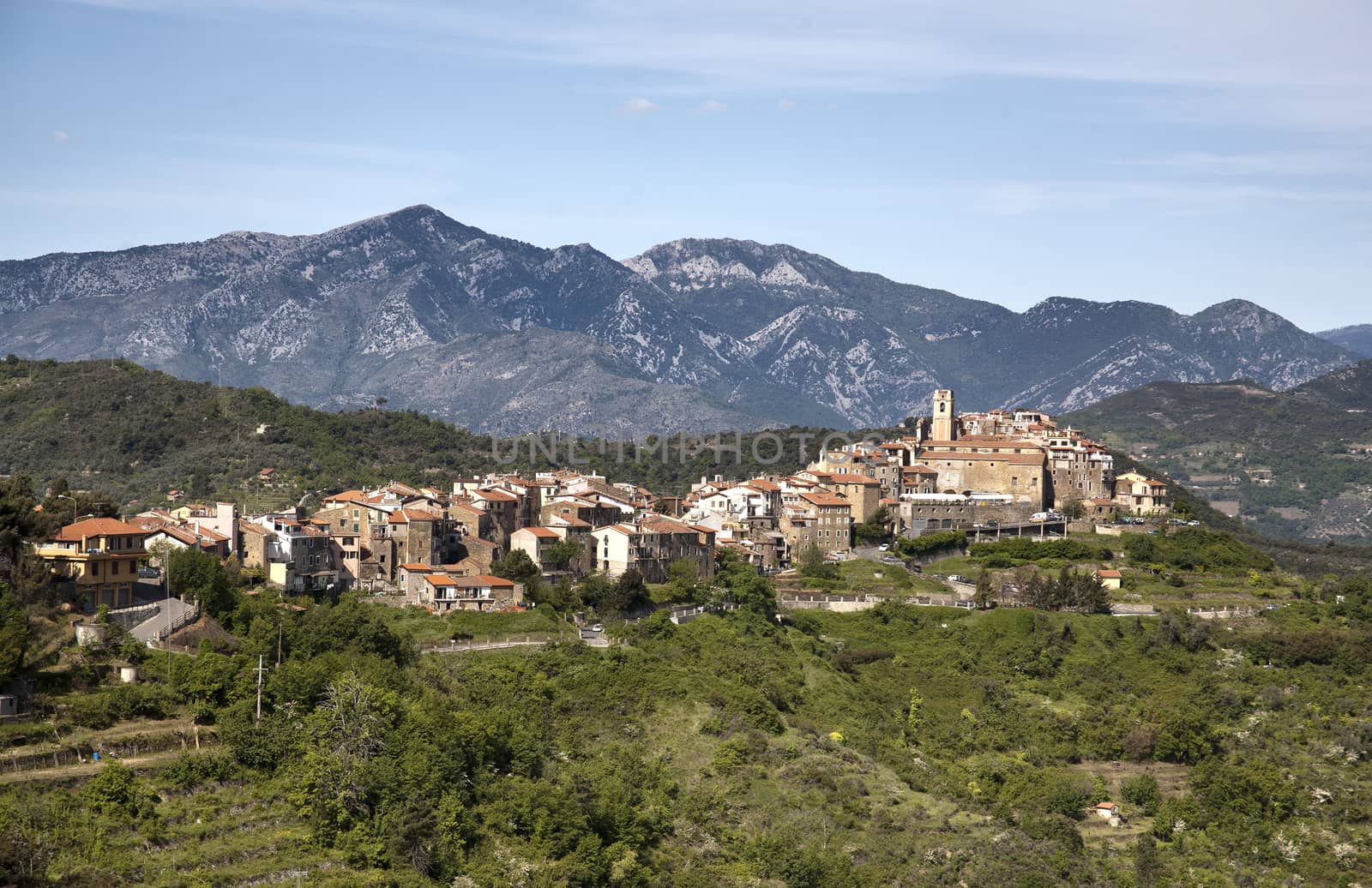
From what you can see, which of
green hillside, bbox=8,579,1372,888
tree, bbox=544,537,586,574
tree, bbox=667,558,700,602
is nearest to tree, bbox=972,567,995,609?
green hillside, bbox=8,579,1372,888

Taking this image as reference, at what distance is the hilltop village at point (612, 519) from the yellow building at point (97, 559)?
5cm

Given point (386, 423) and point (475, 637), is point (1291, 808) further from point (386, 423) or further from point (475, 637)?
point (386, 423)

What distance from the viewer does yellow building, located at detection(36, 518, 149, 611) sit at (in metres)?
48.6

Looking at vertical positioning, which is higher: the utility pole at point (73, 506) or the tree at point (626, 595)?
the utility pole at point (73, 506)

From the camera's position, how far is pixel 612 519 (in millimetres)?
76000

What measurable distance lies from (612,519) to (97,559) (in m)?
30.6

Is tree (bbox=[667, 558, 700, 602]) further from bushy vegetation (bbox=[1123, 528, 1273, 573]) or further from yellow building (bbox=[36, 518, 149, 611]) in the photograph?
bushy vegetation (bbox=[1123, 528, 1273, 573])

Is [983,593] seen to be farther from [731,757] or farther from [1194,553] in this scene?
[731,757]

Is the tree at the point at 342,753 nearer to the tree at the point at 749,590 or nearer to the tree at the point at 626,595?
the tree at the point at 626,595

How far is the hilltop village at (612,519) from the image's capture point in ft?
201

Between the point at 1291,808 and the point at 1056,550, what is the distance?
26.8 metres

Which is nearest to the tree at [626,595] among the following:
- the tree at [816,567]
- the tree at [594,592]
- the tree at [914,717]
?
the tree at [594,592]

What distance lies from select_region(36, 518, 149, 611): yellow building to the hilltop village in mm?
52

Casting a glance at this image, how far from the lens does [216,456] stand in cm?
11212
